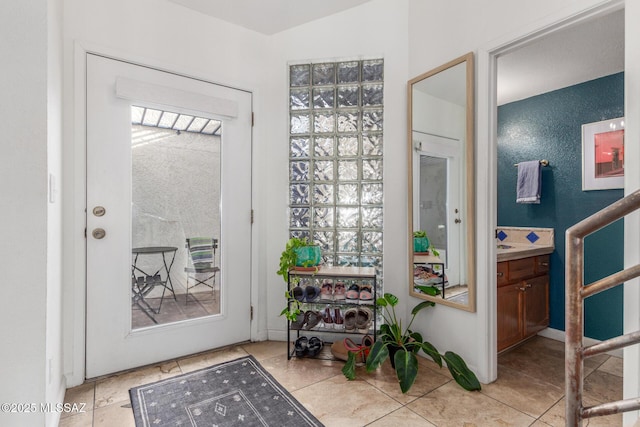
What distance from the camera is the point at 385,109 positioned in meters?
2.39

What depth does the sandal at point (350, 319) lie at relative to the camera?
7.34 ft

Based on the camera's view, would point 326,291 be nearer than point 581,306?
No

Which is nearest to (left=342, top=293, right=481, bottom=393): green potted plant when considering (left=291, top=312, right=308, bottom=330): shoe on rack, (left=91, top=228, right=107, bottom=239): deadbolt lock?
(left=291, top=312, right=308, bottom=330): shoe on rack

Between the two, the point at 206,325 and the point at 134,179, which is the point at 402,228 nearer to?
the point at 206,325

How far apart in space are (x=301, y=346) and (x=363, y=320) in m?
0.48

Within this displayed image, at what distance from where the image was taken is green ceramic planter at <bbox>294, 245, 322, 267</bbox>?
2264 millimetres

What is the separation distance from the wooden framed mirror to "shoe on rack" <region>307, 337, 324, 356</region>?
0.77 m

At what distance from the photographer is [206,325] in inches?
91.3

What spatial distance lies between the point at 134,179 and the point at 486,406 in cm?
247

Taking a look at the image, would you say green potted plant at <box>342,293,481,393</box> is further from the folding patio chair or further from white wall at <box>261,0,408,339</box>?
the folding patio chair

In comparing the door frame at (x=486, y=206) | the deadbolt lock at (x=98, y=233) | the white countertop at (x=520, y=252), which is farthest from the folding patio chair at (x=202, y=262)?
the white countertop at (x=520, y=252)

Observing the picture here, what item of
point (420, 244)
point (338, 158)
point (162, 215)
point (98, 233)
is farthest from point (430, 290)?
point (98, 233)

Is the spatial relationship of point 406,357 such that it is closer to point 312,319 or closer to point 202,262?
point 312,319

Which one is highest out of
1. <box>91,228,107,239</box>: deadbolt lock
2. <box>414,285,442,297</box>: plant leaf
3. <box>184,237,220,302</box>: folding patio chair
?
<box>91,228,107,239</box>: deadbolt lock
